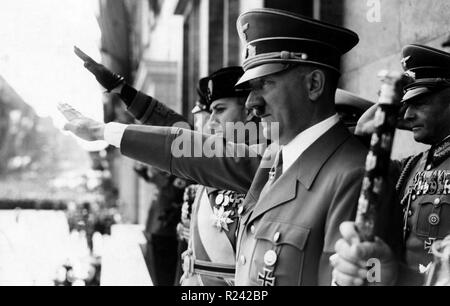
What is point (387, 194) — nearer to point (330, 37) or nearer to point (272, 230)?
point (272, 230)

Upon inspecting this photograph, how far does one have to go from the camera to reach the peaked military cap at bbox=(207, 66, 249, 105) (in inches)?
147

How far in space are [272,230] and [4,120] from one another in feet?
135

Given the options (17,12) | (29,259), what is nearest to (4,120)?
(29,259)

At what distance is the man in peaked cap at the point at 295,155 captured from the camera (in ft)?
6.66

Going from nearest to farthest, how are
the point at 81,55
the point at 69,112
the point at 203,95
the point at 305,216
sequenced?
1. the point at 305,216
2. the point at 69,112
3. the point at 81,55
4. the point at 203,95

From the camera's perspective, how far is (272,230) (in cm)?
215

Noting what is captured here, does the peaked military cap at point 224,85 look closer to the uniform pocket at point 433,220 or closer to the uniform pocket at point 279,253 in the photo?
the uniform pocket at point 433,220

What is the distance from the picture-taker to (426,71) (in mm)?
3000

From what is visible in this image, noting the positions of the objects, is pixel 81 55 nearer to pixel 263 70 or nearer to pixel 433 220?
pixel 263 70

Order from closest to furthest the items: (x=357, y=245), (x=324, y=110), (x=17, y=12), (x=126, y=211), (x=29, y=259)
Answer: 1. (x=357, y=245)
2. (x=324, y=110)
3. (x=17, y=12)
4. (x=29, y=259)
5. (x=126, y=211)

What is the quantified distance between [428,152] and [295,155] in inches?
45.4

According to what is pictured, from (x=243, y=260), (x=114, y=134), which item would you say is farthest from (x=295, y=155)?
(x=114, y=134)

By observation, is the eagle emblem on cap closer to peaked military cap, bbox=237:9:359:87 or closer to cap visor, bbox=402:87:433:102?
peaked military cap, bbox=237:9:359:87

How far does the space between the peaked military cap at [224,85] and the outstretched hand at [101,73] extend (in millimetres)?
597
